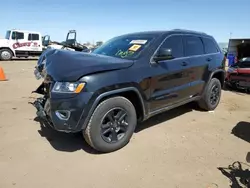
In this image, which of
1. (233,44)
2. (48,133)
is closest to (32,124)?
(48,133)

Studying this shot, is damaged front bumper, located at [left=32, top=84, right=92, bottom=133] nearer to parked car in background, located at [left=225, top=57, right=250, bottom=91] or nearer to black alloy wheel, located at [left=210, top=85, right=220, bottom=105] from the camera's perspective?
black alloy wheel, located at [left=210, top=85, right=220, bottom=105]

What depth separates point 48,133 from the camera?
4.69m

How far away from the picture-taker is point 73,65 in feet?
11.8

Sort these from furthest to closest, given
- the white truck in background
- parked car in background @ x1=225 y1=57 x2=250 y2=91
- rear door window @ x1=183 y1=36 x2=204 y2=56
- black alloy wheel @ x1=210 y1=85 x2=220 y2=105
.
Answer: the white truck in background, parked car in background @ x1=225 y1=57 x2=250 y2=91, black alloy wheel @ x1=210 y1=85 x2=220 y2=105, rear door window @ x1=183 y1=36 x2=204 y2=56

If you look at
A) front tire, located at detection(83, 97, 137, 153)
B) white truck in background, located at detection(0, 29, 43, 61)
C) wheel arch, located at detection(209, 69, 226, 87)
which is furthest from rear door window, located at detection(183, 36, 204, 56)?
Answer: white truck in background, located at detection(0, 29, 43, 61)

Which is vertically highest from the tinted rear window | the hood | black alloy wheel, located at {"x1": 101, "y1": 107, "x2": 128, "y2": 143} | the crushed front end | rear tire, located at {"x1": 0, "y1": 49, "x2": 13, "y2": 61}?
the tinted rear window

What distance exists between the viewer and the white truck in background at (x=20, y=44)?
66.8ft

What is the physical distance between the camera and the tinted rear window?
608 cm

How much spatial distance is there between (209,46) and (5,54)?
18.2 m

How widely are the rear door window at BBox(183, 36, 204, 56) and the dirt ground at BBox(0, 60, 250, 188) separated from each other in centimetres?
141

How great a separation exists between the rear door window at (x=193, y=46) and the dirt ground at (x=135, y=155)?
4.63 feet

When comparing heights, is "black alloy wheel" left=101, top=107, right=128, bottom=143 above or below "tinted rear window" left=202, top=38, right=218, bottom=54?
below

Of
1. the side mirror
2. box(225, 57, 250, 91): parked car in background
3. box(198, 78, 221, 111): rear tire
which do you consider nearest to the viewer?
the side mirror

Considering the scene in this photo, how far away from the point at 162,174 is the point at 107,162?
0.78m
